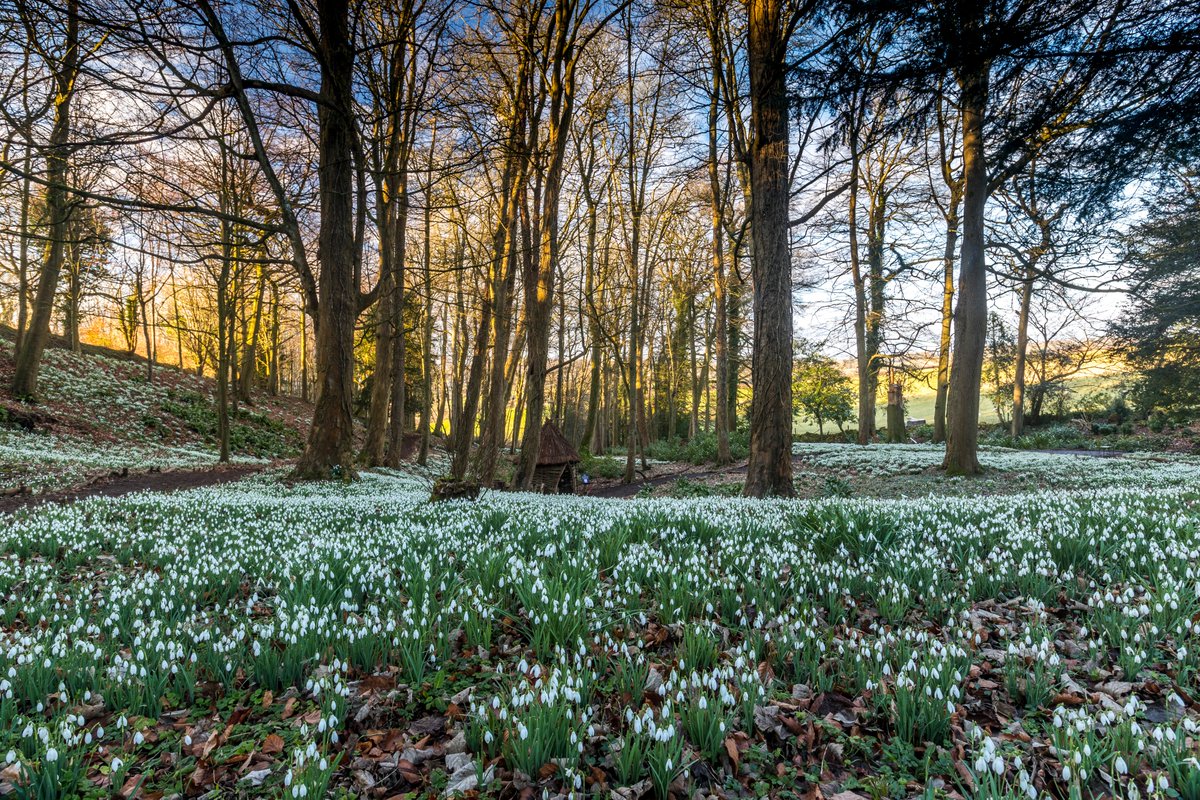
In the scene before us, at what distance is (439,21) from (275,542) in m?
9.46

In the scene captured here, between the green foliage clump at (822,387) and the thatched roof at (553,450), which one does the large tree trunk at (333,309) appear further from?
the green foliage clump at (822,387)

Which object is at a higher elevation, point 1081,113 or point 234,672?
point 1081,113

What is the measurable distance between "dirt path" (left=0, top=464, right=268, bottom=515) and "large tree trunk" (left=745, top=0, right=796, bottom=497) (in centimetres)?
1131

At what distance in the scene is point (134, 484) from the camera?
1245 centimetres

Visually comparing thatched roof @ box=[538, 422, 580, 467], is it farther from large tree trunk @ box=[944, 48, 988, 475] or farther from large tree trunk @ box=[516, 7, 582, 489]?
large tree trunk @ box=[944, 48, 988, 475]

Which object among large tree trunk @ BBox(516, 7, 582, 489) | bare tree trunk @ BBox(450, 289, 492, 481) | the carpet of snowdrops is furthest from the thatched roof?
the carpet of snowdrops

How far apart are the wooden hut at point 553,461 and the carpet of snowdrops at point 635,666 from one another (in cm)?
1246

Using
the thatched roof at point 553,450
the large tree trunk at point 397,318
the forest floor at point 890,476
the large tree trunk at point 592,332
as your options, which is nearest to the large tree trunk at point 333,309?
the large tree trunk at point 397,318

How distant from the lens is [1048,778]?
2.02 meters

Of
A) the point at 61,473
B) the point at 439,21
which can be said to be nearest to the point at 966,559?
the point at 439,21

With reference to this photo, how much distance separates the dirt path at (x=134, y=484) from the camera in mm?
9641

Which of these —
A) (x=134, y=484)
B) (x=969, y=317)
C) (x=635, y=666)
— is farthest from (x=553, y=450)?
(x=635, y=666)

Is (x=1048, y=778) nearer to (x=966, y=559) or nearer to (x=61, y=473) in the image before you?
(x=966, y=559)

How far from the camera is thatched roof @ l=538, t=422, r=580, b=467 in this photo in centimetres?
1758
